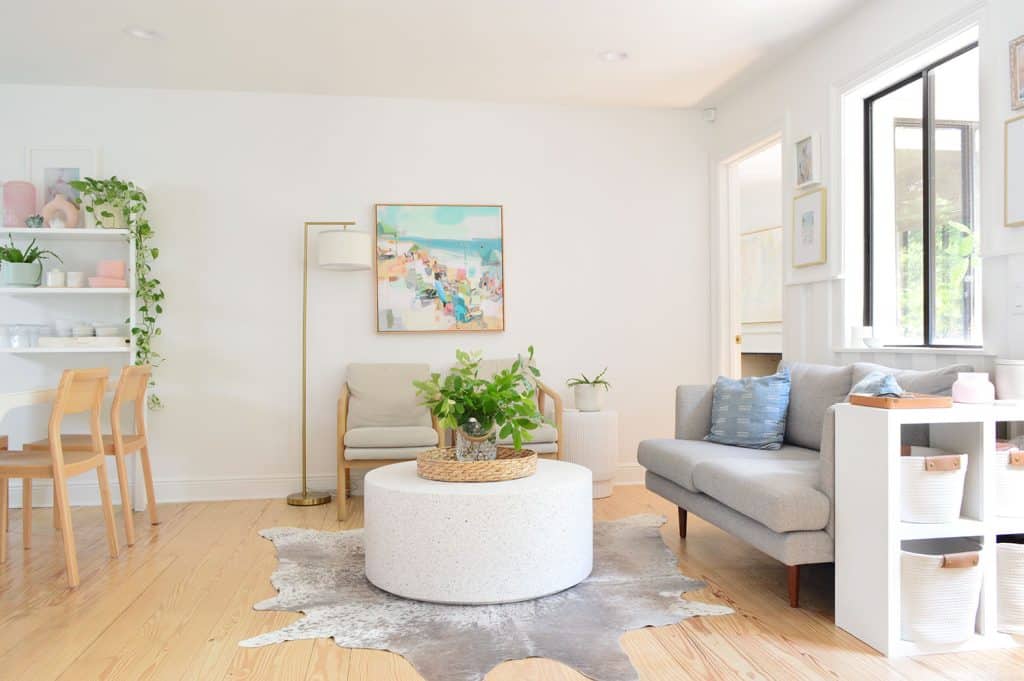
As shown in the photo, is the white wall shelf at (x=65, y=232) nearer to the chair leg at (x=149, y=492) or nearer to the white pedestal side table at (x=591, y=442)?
the chair leg at (x=149, y=492)

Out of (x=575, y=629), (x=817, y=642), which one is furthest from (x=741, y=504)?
(x=575, y=629)

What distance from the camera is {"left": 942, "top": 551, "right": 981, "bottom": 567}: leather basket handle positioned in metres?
2.33

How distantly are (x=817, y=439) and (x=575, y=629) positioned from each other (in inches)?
61.9

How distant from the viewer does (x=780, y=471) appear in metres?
2.91

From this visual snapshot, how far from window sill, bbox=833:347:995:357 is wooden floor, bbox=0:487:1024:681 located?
1042mm

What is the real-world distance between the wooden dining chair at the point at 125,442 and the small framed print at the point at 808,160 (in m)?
3.71

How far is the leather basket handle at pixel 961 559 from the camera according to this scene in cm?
233

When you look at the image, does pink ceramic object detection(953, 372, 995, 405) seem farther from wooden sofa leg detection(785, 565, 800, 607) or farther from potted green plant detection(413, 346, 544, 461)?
potted green plant detection(413, 346, 544, 461)

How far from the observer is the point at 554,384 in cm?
522

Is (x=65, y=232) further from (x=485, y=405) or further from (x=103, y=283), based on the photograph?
(x=485, y=405)

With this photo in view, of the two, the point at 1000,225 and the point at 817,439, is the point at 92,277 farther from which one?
the point at 1000,225

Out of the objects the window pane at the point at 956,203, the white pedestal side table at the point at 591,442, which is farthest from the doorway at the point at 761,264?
the window pane at the point at 956,203

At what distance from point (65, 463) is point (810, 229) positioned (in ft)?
12.4

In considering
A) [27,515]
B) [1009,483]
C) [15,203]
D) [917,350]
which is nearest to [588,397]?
[917,350]
